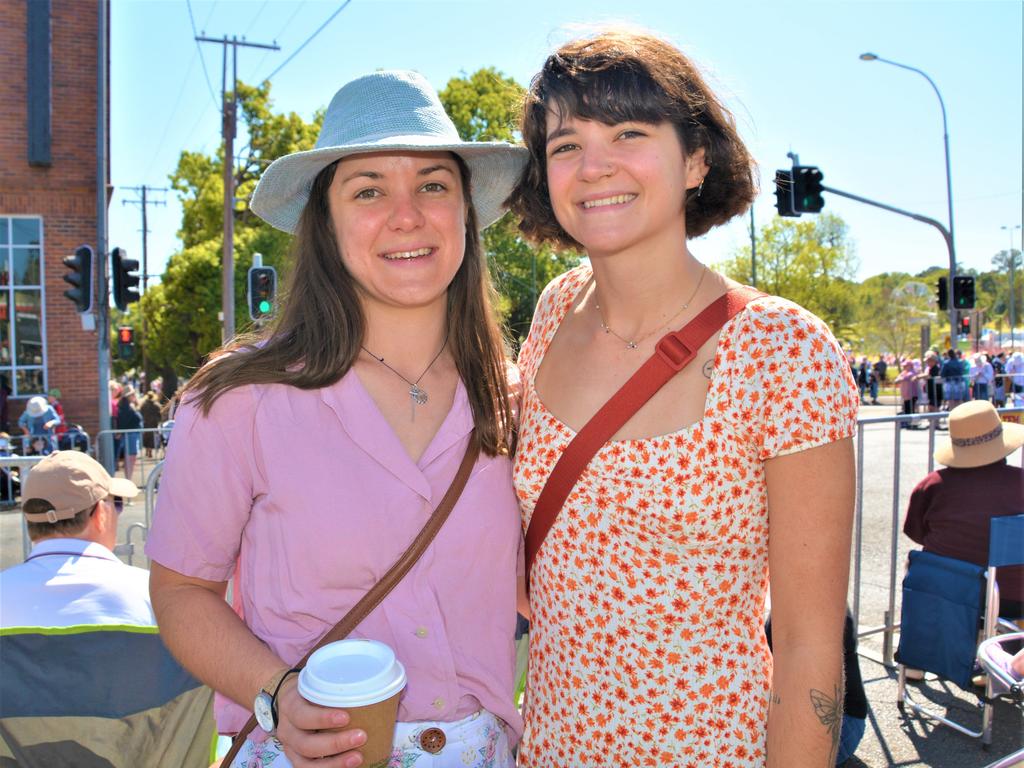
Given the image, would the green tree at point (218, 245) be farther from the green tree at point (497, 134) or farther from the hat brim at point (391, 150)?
the hat brim at point (391, 150)

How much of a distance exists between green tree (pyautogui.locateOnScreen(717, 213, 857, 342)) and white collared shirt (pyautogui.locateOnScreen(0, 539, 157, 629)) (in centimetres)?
4408

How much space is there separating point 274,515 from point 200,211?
32.2 metres

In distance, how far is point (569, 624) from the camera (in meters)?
1.89

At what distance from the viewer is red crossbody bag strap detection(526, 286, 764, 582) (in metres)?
1.80

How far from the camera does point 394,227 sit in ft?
6.55

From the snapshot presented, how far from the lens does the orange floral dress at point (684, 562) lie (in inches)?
66.2

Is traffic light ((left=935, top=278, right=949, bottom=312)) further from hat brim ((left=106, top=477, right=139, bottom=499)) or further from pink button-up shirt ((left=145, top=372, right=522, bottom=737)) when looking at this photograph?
pink button-up shirt ((left=145, top=372, right=522, bottom=737))

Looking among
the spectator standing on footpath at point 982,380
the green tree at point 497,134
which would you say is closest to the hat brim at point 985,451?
the spectator standing on footpath at point 982,380

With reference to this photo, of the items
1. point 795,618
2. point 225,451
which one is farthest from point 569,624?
point 225,451

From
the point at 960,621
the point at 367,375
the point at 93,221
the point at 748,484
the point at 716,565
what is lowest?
the point at 960,621

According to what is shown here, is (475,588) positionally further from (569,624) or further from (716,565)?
(716,565)

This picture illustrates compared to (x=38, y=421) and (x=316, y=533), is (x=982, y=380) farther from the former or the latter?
(x=316, y=533)

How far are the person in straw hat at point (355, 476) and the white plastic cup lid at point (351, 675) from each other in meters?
0.14

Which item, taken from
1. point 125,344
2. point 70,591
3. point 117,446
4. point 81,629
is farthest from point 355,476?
point 125,344
